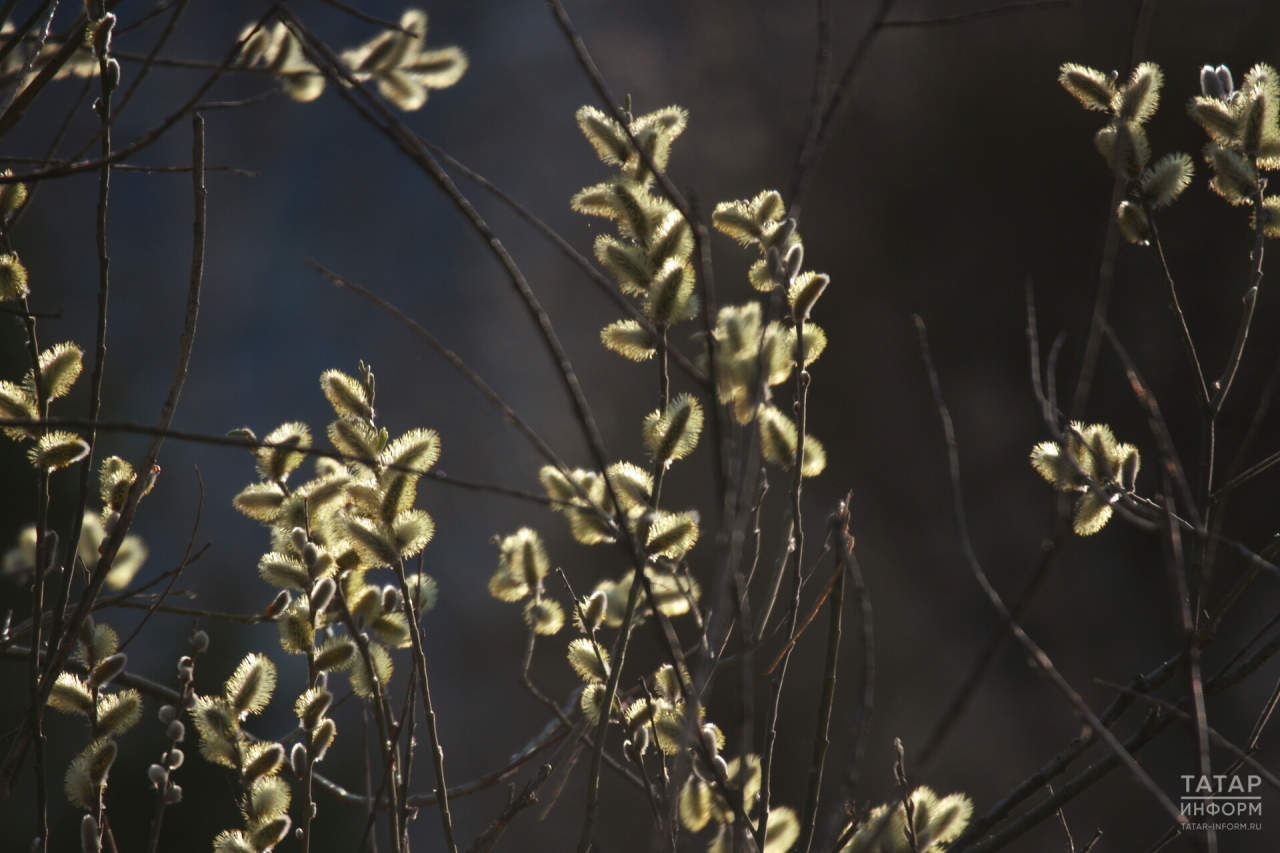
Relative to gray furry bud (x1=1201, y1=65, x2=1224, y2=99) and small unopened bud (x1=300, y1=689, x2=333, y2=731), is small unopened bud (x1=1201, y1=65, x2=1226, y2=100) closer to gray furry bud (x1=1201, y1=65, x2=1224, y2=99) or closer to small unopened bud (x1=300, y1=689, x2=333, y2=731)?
gray furry bud (x1=1201, y1=65, x2=1224, y2=99)

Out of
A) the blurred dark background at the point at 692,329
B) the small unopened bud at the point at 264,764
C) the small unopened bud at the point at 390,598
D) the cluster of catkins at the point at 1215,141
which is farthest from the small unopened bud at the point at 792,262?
the blurred dark background at the point at 692,329

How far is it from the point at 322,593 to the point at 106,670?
0.65 ft

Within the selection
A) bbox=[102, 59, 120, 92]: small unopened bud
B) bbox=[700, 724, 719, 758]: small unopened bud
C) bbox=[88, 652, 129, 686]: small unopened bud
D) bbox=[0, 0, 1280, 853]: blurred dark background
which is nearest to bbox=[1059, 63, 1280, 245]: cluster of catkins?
bbox=[700, 724, 719, 758]: small unopened bud

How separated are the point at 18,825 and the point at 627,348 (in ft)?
6.57

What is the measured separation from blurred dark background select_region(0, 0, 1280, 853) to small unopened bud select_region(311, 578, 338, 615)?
1669 mm

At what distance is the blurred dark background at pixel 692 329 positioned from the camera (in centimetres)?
240

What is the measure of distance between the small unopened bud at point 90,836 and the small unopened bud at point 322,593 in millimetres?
200

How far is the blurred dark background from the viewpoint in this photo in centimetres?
240

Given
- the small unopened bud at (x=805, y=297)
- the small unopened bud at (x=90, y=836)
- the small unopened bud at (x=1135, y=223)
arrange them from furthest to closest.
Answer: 1. the small unopened bud at (x=1135, y=223)
2. the small unopened bud at (x=805, y=297)
3. the small unopened bud at (x=90, y=836)

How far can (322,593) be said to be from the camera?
69 centimetres

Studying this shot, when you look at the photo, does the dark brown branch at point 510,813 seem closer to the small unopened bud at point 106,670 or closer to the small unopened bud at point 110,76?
the small unopened bud at point 106,670

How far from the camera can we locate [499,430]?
2.60 metres

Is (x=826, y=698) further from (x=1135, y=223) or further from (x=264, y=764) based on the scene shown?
(x=1135, y=223)

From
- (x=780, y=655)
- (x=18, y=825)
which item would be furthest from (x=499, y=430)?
(x=780, y=655)
